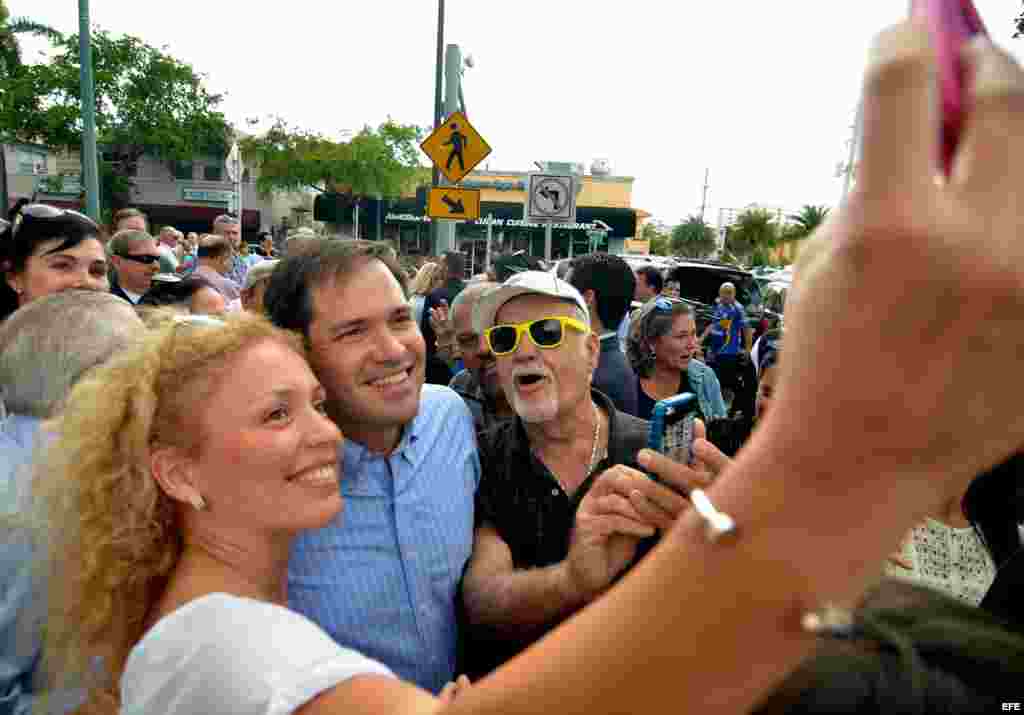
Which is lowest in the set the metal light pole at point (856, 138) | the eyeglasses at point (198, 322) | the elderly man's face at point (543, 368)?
the elderly man's face at point (543, 368)

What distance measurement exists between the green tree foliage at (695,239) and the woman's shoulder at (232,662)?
65.7 metres

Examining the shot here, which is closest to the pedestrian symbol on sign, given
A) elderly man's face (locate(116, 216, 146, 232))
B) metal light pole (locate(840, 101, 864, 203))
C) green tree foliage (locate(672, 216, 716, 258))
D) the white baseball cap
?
elderly man's face (locate(116, 216, 146, 232))

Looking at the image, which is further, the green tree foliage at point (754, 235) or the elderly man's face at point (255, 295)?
the green tree foliage at point (754, 235)

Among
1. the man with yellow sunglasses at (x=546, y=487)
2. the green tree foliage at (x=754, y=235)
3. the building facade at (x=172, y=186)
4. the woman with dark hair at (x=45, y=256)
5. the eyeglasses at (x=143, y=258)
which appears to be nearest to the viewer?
the man with yellow sunglasses at (x=546, y=487)

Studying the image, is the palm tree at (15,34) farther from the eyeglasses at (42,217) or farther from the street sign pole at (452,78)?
the eyeglasses at (42,217)

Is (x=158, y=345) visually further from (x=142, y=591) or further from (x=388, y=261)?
(x=388, y=261)

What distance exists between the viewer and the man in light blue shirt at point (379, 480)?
78.0 inches

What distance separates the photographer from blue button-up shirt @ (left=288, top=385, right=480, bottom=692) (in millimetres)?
1961

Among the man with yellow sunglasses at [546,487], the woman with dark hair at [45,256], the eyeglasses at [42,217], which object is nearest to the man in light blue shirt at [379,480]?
the man with yellow sunglasses at [546,487]

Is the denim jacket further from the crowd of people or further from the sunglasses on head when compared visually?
the sunglasses on head

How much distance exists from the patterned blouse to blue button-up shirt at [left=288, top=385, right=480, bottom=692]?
4.45 feet

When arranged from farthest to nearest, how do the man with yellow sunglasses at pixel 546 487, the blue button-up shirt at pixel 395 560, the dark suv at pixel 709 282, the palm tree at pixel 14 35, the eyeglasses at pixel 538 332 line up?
the palm tree at pixel 14 35
the dark suv at pixel 709 282
the eyeglasses at pixel 538 332
the blue button-up shirt at pixel 395 560
the man with yellow sunglasses at pixel 546 487

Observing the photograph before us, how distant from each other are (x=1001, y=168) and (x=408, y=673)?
6.47ft

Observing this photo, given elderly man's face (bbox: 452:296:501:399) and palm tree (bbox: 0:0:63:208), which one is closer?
elderly man's face (bbox: 452:296:501:399)
